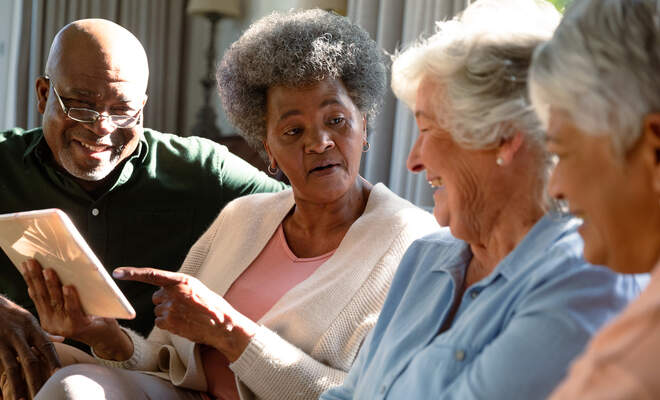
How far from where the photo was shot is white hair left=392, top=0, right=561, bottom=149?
3.88 feet

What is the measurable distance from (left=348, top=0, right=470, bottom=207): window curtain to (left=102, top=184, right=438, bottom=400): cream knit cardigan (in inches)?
41.9

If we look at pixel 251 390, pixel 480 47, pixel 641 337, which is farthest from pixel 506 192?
pixel 251 390

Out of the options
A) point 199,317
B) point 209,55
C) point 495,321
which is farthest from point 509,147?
point 209,55

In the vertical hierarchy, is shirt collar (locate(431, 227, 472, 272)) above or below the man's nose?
above

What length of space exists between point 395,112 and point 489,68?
6.92ft

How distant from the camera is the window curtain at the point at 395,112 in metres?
3.01

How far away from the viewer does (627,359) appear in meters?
0.61

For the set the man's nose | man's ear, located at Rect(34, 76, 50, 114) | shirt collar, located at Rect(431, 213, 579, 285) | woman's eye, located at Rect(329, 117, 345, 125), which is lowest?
the man's nose

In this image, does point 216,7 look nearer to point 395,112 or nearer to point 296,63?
point 395,112

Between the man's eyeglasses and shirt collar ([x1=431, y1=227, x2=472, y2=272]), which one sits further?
the man's eyeglasses

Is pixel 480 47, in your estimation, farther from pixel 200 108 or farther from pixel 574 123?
pixel 200 108

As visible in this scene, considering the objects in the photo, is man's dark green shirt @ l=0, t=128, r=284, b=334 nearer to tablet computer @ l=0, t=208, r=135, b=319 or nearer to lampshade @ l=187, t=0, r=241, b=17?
tablet computer @ l=0, t=208, r=135, b=319

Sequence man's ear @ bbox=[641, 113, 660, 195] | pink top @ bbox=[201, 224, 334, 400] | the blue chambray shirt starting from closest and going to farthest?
man's ear @ bbox=[641, 113, 660, 195] → the blue chambray shirt → pink top @ bbox=[201, 224, 334, 400]

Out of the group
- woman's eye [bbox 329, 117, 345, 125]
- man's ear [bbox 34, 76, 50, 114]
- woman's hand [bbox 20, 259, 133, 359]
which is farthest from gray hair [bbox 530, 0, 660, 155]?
man's ear [bbox 34, 76, 50, 114]
